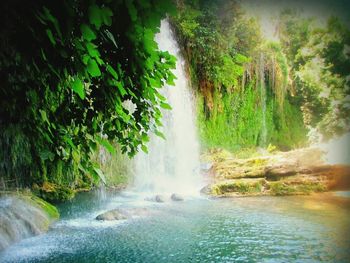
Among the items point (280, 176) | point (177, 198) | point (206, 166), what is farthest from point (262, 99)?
point (177, 198)

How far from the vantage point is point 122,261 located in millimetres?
4863

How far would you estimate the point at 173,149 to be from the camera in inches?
487

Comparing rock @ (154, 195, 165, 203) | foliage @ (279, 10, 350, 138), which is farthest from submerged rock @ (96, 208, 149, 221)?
foliage @ (279, 10, 350, 138)

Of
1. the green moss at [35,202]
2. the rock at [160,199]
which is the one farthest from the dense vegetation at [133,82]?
the rock at [160,199]

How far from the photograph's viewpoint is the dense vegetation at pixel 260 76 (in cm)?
1264

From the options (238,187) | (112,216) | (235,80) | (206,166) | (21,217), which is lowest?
(112,216)

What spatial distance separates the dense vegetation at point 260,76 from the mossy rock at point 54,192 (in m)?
6.07

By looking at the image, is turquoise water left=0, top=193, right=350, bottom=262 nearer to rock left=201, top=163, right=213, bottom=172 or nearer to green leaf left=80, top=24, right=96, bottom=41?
rock left=201, top=163, right=213, bottom=172

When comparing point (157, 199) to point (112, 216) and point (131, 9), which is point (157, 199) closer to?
point (112, 216)

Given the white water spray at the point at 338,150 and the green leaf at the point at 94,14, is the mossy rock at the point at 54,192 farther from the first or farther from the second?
the white water spray at the point at 338,150

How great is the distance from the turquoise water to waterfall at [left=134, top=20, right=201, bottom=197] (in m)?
2.57

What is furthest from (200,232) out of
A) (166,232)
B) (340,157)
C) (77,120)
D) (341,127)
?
(341,127)

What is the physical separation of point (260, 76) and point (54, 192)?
33.1 feet

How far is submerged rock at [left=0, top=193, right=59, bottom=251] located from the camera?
18.0 ft
